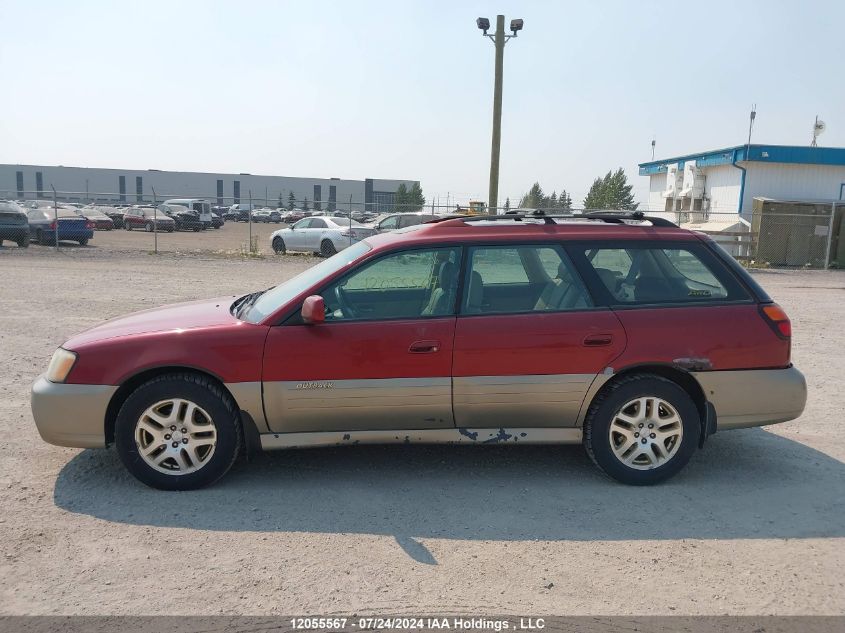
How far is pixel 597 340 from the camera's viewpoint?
181 inches

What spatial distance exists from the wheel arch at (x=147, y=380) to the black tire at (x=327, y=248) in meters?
18.7

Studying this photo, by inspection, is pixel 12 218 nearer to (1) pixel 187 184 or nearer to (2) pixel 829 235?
(2) pixel 829 235

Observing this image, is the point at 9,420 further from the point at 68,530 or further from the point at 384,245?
the point at 384,245

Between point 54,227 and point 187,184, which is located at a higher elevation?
point 187,184

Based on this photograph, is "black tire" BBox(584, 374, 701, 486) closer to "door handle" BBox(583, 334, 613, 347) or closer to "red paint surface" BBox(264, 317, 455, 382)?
"door handle" BBox(583, 334, 613, 347)

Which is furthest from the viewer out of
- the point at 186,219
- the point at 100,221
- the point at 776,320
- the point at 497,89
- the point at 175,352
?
the point at 186,219

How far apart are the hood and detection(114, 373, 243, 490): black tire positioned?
0.35 metres

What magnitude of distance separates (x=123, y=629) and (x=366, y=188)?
319 feet

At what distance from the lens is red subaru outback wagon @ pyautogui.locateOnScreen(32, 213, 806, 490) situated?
446 centimetres

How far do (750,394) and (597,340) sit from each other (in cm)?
109

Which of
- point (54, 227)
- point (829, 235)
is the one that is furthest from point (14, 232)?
point (829, 235)

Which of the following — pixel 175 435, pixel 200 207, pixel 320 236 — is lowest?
pixel 175 435

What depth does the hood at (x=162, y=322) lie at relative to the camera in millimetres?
4602

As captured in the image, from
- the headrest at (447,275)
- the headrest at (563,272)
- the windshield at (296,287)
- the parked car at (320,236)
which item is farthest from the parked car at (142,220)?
the headrest at (563,272)
